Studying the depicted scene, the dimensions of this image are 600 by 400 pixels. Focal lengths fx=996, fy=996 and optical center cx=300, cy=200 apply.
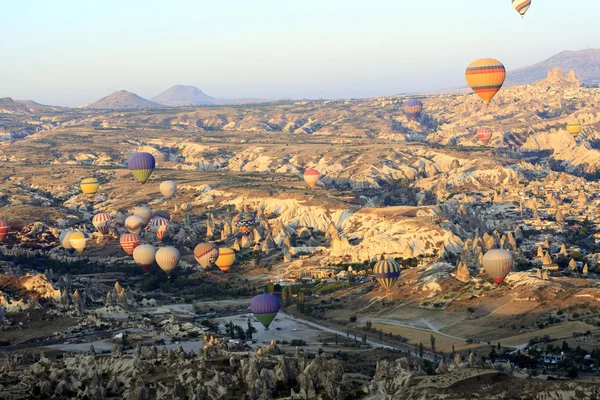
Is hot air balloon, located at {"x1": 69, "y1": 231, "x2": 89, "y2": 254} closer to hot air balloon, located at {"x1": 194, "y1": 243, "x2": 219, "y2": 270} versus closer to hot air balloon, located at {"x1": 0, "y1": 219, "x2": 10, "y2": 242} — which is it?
hot air balloon, located at {"x1": 0, "y1": 219, "x2": 10, "y2": 242}

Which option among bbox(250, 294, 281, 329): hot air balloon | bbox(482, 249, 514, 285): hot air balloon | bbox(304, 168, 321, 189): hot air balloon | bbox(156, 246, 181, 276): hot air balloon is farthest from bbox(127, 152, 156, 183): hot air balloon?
bbox(482, 249, 514, 285): hot air balloon

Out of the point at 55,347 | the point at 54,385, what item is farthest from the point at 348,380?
the point at 55,347

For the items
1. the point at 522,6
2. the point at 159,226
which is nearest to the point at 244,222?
the point at 159,226

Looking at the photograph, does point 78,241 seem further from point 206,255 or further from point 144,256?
point 206,255

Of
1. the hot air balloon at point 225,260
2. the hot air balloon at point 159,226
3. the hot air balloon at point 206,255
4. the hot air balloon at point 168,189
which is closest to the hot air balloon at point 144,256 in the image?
the hot air balloon at point 206,255

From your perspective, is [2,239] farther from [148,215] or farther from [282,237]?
[282,237]

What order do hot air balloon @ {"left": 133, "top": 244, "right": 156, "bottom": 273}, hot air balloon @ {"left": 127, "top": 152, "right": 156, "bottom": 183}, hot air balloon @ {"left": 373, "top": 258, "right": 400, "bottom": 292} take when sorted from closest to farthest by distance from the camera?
hot air balloon @ {"left": 373, "top": 258, "right": 400, "bottom": 292}
hot air balloon @ {"left": 133, "top": 244, "right": 156, "bottom": 273}
hot air balloon @ {"left": 127, "top": 152, "right": 156, "bottom": 183}
